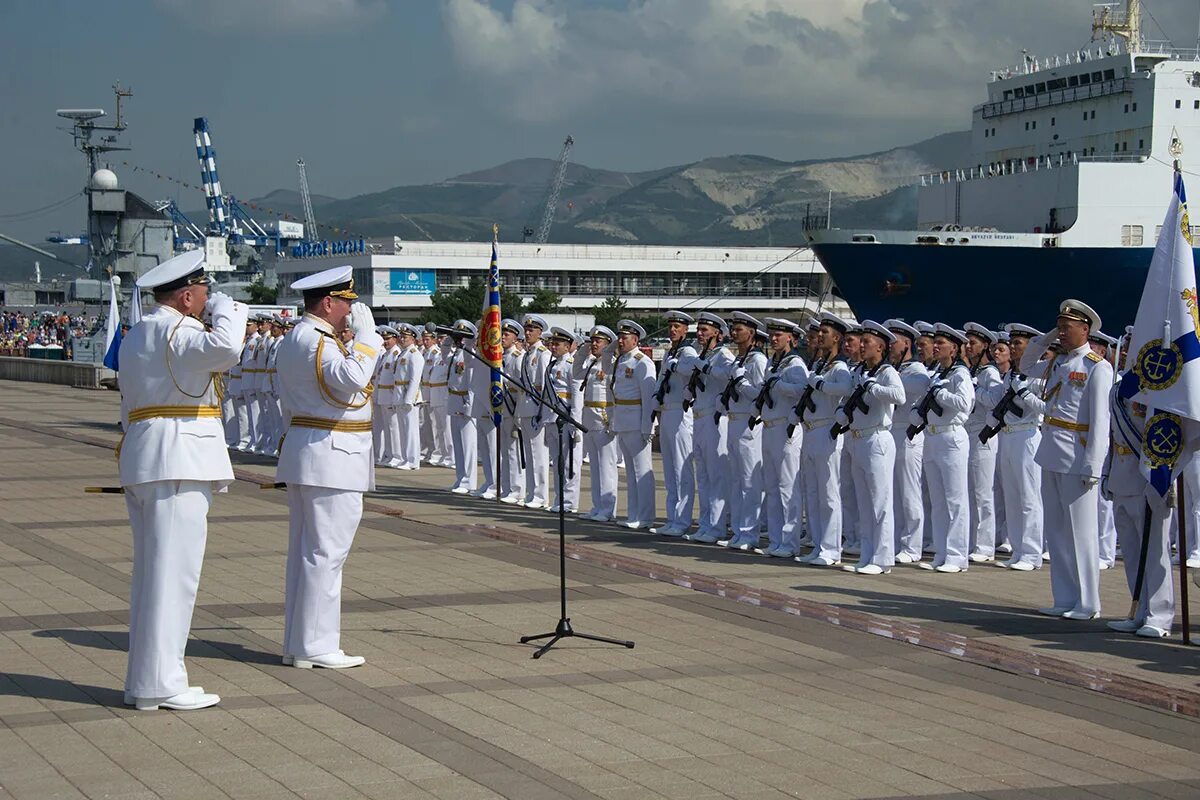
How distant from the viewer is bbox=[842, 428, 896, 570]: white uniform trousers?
11.5 metres

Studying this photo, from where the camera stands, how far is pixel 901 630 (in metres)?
8.88

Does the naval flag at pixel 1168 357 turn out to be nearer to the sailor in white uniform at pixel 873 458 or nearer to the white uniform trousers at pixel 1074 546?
the white uniform trousers at pixel 1074 546

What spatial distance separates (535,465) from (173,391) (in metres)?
9.24

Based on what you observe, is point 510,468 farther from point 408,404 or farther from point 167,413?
point 167,413

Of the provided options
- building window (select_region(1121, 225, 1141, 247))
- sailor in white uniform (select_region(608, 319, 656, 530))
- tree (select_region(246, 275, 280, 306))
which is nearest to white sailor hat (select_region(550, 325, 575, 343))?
sailor in white uniform (select_region(608, 319, 656, 530))

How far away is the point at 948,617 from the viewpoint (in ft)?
31.2

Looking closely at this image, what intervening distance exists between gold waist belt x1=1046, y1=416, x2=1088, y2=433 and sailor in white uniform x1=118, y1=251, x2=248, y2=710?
18.9 feet

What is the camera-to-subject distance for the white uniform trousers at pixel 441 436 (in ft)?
65.8

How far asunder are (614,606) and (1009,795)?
4087 millimetres

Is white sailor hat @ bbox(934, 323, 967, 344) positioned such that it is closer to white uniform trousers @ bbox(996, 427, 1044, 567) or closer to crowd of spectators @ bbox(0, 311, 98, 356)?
white uniform trousers @ bbox(996, 427, 1044, 567)

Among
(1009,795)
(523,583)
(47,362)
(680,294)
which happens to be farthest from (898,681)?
(680,294)

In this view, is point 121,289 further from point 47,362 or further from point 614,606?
point 614,606

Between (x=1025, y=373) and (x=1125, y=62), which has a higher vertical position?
(x=1125, y=62)

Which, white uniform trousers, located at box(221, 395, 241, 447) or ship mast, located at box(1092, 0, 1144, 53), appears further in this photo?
ship mast, located at box(1092, 0, 1144, 53)
